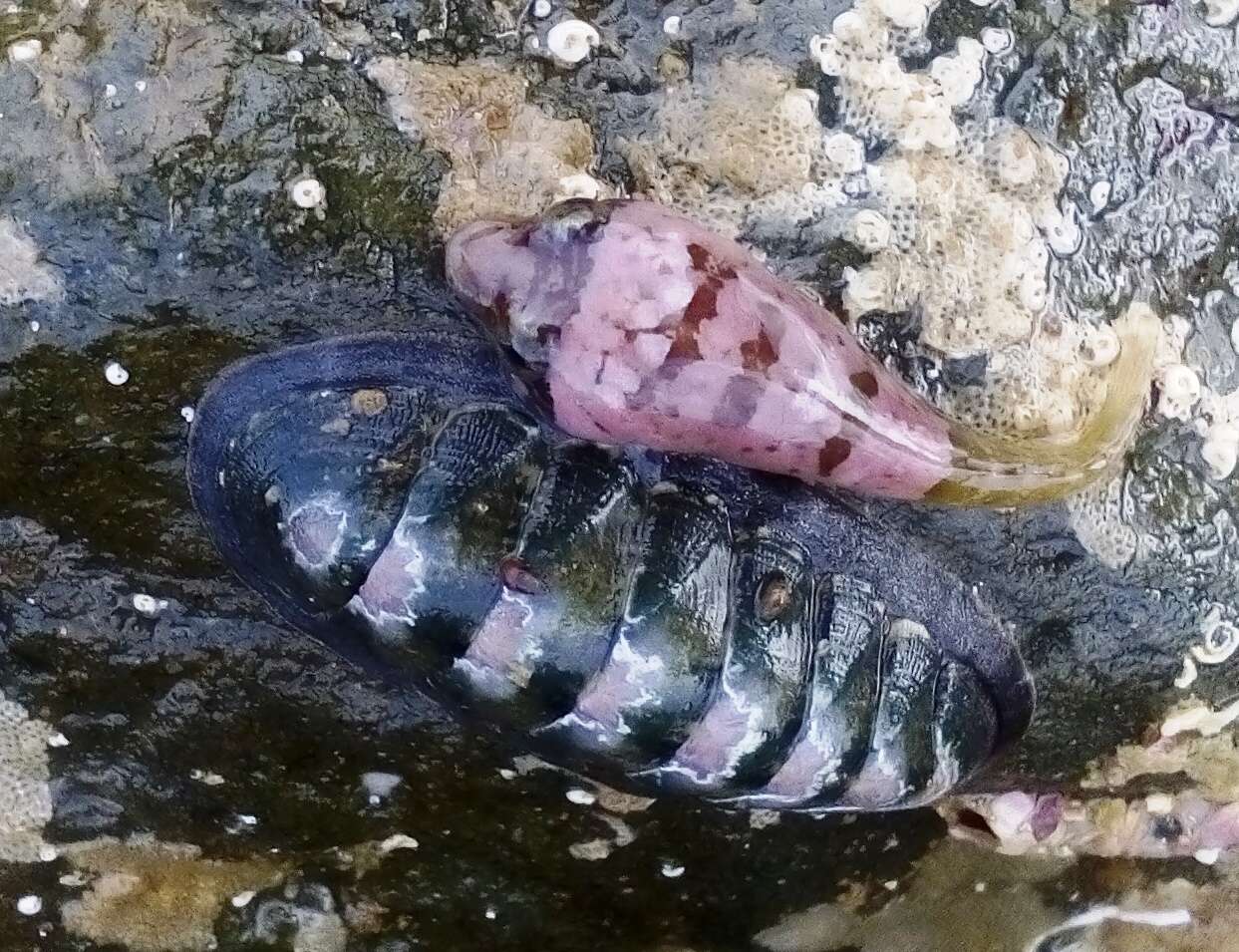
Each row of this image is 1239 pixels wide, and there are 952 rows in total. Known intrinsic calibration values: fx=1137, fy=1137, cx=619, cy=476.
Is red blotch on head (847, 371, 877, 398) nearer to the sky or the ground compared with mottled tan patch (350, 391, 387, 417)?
nearer to the sky

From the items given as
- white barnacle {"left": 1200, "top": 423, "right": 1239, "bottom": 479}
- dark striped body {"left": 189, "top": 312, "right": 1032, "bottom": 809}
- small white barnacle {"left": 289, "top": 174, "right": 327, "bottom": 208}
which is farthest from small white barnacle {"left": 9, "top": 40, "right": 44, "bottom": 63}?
white barnacle {"left": 1200, "top": 423, "right": 1239, "bottom": 479}

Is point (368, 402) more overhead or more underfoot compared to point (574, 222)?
more underfoot

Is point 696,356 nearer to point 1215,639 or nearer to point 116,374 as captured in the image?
point 116,374

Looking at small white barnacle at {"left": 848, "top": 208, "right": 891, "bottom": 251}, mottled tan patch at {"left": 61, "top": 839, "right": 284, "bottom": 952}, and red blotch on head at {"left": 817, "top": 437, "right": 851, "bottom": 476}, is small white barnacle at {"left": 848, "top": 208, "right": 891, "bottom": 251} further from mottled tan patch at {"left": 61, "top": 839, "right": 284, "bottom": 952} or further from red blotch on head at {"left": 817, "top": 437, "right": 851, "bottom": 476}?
mottled tan patch at {"left": 61, "top": 839, "right": 284, "bottom": 952}

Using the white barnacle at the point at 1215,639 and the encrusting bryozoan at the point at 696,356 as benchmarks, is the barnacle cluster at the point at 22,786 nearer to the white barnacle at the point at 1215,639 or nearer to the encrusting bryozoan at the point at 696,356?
the encrusting bryozoan at the point at 696,356

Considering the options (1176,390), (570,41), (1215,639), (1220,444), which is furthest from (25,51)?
(1215,639)
